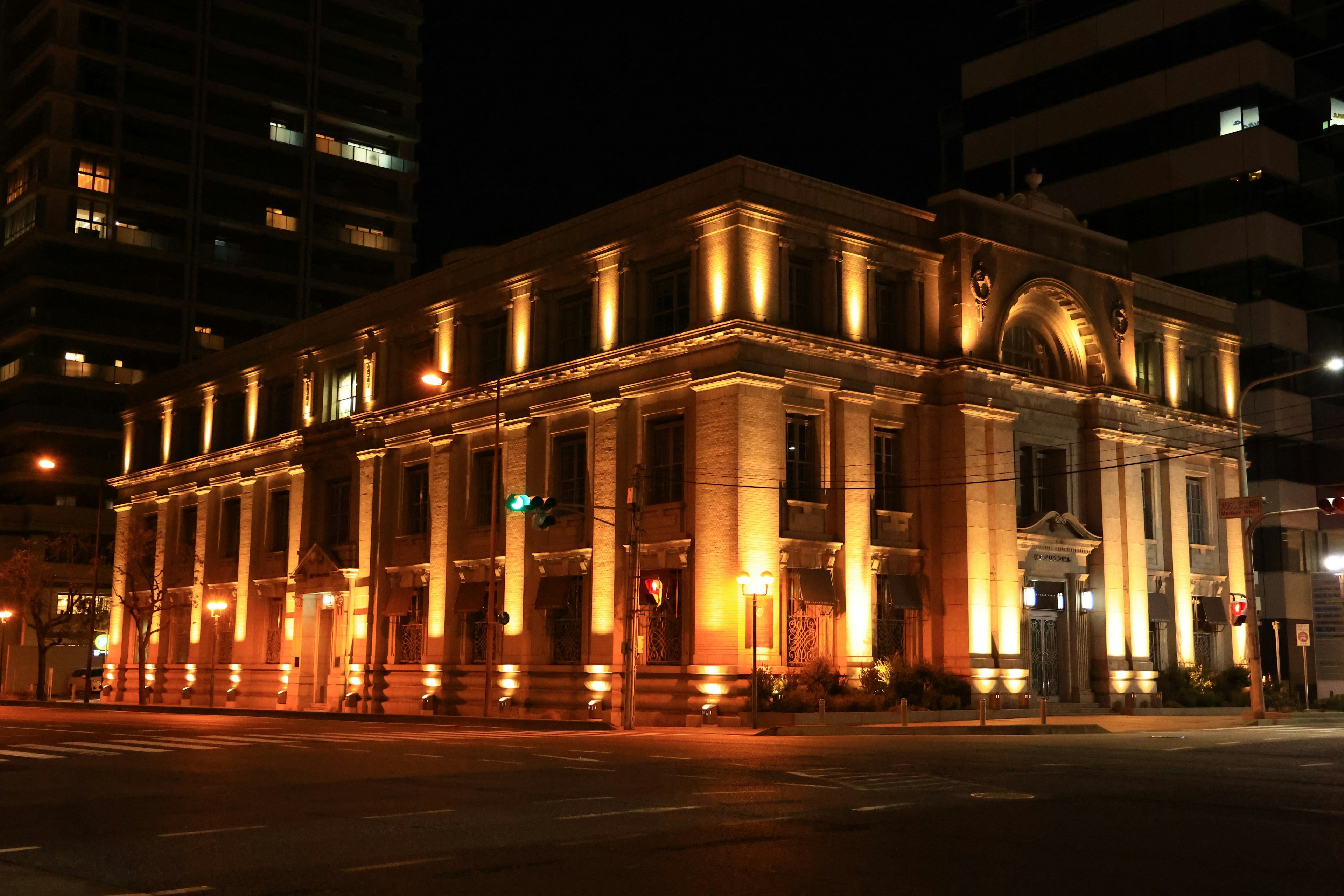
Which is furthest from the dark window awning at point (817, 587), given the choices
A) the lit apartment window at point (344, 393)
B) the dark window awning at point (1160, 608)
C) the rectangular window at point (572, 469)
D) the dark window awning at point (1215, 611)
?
the lit apartment window at point (344, 393)

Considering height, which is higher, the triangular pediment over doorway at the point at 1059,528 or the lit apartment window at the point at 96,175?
the lit apartment window at the point at 96,175

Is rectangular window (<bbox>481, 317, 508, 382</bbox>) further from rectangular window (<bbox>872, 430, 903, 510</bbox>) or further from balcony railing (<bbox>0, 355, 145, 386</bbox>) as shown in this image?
balcony railing (<bbox>0, 355, 145, 386</bbox>)

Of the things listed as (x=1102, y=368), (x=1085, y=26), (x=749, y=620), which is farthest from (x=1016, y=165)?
(x=749, y=620)

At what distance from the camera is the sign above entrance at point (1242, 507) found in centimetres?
3969

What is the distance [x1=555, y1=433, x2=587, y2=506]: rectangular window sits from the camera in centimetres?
4409

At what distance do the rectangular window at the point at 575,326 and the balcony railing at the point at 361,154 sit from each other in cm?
6368

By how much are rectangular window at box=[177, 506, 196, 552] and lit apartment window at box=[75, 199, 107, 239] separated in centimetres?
3581

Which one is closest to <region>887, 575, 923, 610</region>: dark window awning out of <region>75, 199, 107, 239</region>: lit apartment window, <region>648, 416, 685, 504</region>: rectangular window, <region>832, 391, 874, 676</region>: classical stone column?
<region>832, 391, 874, 676</region>: classical stone column

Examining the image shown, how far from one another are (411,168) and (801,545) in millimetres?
76505

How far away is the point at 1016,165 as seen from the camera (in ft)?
228

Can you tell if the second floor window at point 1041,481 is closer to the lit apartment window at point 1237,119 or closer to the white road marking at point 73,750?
the lit apartment window at point 1237,119

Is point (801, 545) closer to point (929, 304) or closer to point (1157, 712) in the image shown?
point (929, 304)

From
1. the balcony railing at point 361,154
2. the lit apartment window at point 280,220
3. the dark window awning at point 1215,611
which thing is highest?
the balcony railing at point 361,154

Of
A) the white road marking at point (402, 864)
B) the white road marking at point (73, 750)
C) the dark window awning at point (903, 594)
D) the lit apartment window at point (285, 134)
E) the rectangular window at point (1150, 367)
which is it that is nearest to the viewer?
the white road marking at point (402, 864)
